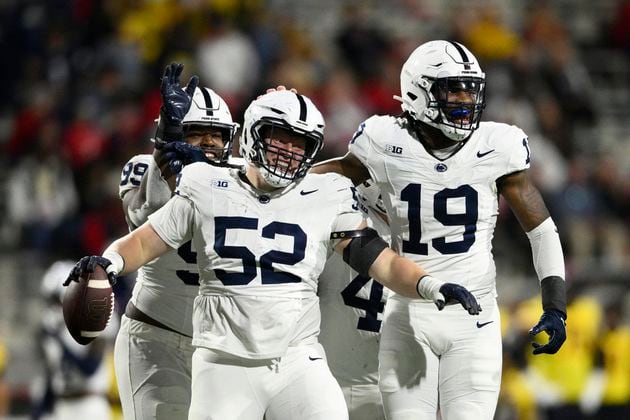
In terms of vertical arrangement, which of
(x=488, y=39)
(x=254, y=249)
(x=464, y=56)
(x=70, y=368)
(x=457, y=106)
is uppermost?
(x=464, y=56)

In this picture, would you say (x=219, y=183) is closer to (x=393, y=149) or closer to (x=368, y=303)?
(x=393, y=149)

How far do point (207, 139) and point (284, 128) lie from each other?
33.5 inches

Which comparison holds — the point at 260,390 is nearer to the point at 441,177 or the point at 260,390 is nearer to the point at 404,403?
the point at 404,403

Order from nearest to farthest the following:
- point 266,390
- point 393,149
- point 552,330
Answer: point 266,390 < point 552,330 < point 393,149

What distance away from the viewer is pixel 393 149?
16.5ft

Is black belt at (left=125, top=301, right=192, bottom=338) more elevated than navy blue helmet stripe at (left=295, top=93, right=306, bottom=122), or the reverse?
navy blue helmet stripe at (left=295, top=93, right=306, bottom=122)

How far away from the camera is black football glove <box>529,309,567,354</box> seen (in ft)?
15.6

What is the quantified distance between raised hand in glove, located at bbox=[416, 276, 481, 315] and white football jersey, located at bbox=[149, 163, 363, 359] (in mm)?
349

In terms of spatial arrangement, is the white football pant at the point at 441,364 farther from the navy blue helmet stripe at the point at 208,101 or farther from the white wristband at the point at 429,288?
the navy blue helmet stripe at the point at 208,101

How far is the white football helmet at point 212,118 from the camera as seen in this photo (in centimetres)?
534

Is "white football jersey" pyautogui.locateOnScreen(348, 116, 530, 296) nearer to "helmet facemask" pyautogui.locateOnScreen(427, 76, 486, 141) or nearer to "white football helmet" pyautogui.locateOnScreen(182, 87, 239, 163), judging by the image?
"helmet facemask" pyautogui.locateOnScreen(427, 76, 486, 141)

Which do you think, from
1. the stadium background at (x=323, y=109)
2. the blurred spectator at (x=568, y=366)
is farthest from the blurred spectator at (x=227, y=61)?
the blurred spectator at (x=568, y=366)

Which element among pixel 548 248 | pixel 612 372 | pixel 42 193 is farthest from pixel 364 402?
pixel 42 193

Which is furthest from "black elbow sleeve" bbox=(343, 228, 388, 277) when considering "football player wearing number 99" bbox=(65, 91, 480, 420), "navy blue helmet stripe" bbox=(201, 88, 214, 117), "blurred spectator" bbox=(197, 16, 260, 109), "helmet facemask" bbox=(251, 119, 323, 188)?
"blurred spectator" bbox=(197, 16, 260, 109)
